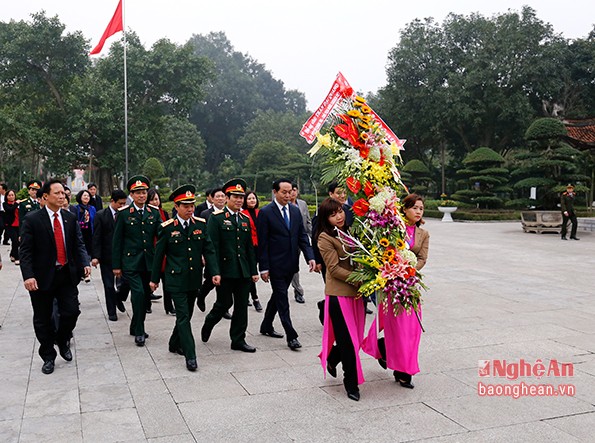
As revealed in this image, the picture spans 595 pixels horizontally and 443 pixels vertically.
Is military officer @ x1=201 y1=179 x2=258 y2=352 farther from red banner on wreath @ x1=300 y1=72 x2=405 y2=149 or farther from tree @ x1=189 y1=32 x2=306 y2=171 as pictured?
tree @ x1=189 y1=32 x2=306 y2=171

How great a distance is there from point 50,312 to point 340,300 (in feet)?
7.96

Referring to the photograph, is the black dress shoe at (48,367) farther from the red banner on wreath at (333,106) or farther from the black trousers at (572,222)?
the black trousers at (572,222)

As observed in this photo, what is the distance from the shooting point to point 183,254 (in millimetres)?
4781

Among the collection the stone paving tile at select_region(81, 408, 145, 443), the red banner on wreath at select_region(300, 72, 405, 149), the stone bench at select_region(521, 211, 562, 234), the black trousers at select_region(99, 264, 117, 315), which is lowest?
the stone paving tile at select_region(81, 408, 145, 443)

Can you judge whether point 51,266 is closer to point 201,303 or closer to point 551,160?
point 201,303

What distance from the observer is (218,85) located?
57031 mm

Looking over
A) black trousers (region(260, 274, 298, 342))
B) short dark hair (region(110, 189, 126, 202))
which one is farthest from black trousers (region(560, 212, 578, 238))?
short dark hair (region(110, 189, 126, 202))

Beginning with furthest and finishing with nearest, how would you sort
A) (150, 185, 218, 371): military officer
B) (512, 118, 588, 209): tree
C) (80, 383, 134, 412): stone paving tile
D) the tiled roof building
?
1. the tiled roof building
2. (512, 118, 588, 209): tree
3. (150, 185, 218, 371): military officer
4. (80, 383, 134, 412): stone paving tile

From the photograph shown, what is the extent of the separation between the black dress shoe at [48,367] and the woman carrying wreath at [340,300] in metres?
2.22

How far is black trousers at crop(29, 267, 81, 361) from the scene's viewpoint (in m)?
4.61

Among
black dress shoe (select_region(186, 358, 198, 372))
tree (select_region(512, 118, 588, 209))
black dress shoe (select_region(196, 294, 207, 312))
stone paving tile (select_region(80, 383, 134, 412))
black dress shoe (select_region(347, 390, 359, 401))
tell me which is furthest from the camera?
tree (select_region(512, 118, 588, 209))

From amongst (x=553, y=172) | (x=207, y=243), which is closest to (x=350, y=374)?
(x=207, y=243)

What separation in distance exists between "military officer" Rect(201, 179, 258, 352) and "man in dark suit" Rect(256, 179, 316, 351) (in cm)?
17

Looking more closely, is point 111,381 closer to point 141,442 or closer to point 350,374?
point 141,442
